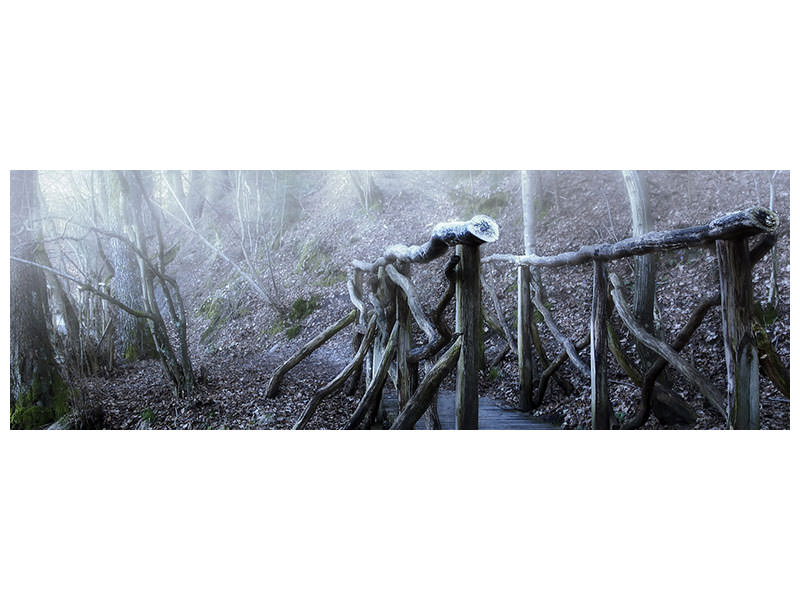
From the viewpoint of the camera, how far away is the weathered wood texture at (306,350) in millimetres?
4852

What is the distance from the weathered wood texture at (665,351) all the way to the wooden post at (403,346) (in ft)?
5.26

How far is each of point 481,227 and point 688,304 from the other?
70.1 inches

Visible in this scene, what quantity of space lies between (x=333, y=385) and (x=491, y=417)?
1.27m

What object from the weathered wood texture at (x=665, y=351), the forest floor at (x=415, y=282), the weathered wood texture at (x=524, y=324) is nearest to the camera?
the weathered wood texture at (x=665, y=351)

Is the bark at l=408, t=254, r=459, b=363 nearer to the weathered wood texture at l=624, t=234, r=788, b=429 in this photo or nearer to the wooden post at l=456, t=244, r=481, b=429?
the wooden post at l=456, t=244, r=481, b=429

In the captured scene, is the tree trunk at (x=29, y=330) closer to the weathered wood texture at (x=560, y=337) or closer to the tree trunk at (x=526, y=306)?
the tree trunk at (x=526, y=306)

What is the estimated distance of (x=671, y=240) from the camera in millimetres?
4297

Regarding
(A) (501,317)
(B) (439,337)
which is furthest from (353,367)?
(A) (501,317)

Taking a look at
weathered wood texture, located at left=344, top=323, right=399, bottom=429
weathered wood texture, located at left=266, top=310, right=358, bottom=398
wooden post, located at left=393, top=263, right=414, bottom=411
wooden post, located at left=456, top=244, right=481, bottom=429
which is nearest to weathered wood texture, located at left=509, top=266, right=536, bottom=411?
wooden post, located at left=456, top=244, right=481, bottom=429

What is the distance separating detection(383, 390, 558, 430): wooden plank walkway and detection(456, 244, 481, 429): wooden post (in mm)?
137

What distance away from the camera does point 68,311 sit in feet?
16.0

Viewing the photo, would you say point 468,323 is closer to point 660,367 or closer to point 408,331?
point 408,331

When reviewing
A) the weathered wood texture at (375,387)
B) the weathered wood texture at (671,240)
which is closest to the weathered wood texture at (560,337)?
the weathered wood texture at (671,240)
